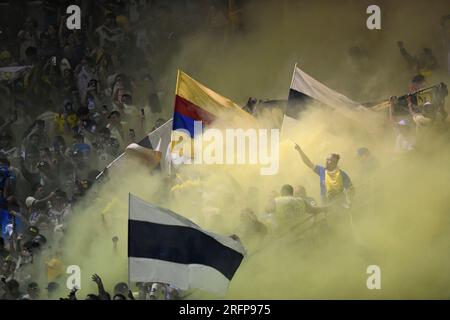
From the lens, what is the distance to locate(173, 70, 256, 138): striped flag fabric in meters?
9.05

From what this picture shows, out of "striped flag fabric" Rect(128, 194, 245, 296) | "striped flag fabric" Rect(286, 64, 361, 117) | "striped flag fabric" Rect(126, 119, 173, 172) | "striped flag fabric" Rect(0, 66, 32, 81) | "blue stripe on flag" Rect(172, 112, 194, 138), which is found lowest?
"striped flag fabric" Rect(128, 194, 245, 296)

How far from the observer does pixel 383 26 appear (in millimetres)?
8969

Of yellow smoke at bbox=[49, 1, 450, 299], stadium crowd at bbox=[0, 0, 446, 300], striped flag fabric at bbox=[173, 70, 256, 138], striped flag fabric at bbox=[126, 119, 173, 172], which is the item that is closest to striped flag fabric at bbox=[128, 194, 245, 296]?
yellow smoke at bbox=[49, 1, 450, 299]

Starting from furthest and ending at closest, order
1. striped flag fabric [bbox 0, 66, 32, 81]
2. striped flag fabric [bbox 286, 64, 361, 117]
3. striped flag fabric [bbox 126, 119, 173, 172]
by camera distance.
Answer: striped flag fabric [bbox 0, 66, 32, 81]
striped flag fabric [bbox 126, 119, 173, 172]
striped flag fabric [bbox 286, 64, 361, 117]

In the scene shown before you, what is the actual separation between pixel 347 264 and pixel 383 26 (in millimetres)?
1610

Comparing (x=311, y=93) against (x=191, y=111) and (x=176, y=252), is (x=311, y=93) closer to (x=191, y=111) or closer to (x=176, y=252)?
(x=191, y=111)

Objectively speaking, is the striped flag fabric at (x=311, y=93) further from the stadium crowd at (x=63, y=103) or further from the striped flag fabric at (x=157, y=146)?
the striped flag fabric at (x=157, y=146)

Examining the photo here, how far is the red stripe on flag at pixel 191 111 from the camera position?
905cm

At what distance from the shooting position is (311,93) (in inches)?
352

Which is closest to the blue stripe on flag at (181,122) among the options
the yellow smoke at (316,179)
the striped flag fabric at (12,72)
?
the yellow smoke at (316,179)

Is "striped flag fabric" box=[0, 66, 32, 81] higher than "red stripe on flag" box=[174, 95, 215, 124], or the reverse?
"striped flag fabric" box=[0, 66, 32, 81]

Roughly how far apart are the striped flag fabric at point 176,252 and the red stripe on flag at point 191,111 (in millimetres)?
687

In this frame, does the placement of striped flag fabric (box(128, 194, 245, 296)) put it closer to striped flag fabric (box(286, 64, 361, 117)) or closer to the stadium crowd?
the stadium crowd

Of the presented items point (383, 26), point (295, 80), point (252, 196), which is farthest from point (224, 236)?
point (383, 26)
